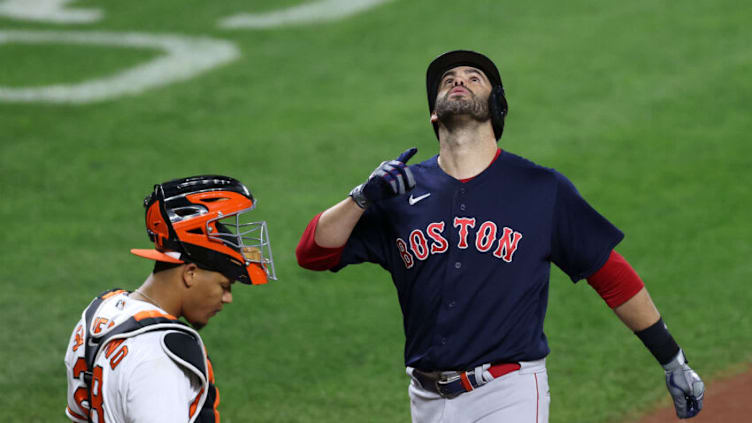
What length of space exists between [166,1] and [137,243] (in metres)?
7.46

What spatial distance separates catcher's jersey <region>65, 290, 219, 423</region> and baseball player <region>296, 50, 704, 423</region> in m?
1.09

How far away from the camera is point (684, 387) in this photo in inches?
177

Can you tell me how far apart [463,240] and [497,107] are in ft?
2.07

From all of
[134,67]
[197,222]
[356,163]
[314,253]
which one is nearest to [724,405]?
[314,253]

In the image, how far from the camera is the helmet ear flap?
14.2 ft

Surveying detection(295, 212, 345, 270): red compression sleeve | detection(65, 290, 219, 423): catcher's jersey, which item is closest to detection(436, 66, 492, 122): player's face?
detection(295, 212, 345, 270): red compression sleeve

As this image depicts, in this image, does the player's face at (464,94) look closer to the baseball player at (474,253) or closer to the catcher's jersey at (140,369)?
the baseball player at (474,253)

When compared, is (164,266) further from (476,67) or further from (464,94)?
(476,67)

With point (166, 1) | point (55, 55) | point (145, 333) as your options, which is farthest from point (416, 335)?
point (166, 1)

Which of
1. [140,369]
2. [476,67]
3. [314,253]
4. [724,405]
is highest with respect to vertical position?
[476,67]

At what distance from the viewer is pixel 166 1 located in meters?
15.4

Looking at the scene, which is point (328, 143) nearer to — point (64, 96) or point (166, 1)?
point (64, 96)

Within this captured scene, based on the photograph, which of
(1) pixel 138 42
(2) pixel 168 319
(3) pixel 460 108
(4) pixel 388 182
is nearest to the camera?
(2) pixel 168 319

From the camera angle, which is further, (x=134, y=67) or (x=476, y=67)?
(x=134, y=67)
